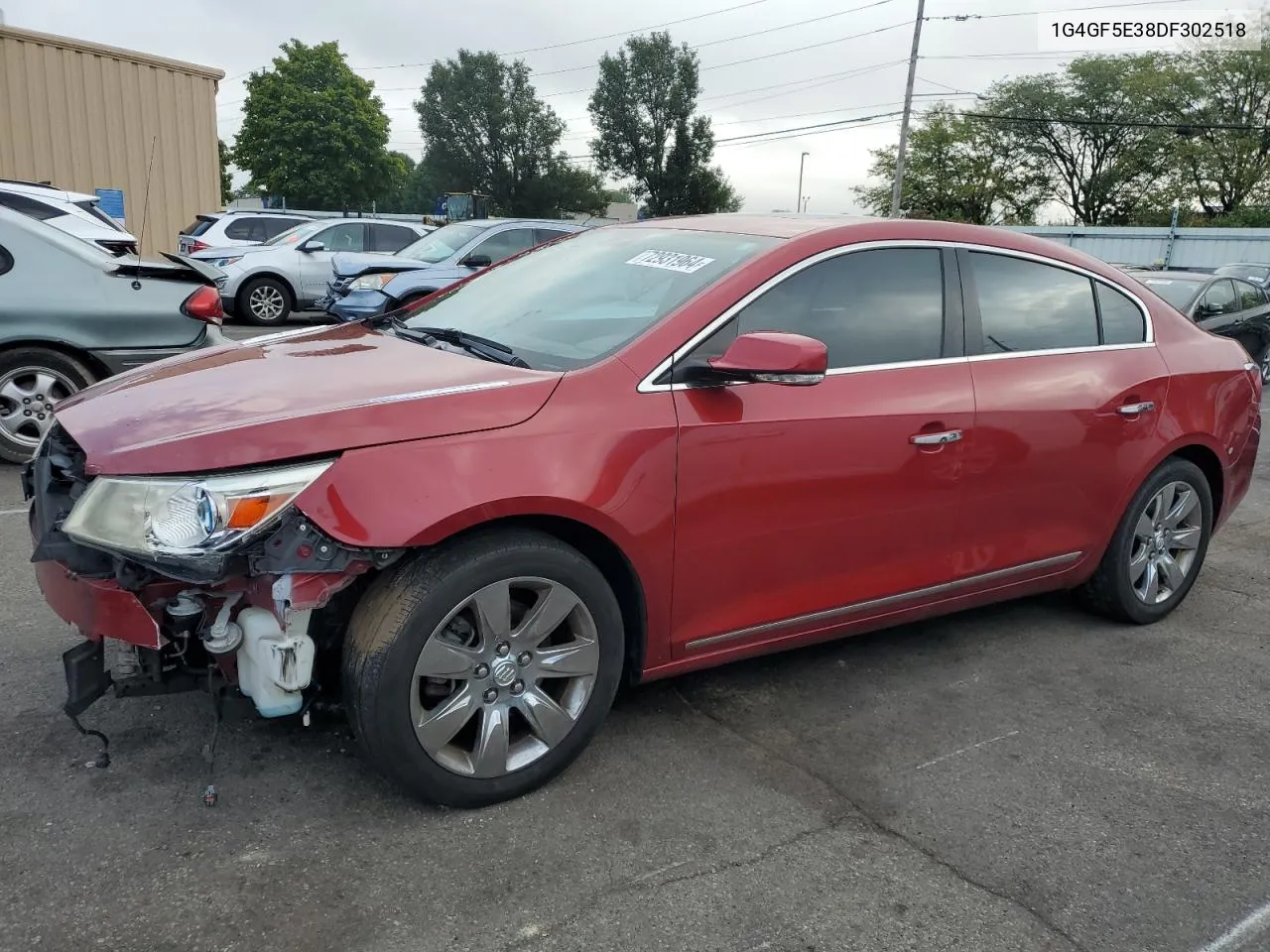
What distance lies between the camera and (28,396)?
245 inches

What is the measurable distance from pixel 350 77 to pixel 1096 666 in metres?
61.0

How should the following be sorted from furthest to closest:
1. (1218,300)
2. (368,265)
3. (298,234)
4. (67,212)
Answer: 1. (298,234)
2. (1218,300)
3. (368,265)
4. (67,212)

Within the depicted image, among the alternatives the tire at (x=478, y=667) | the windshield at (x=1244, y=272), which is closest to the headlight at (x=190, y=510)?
the tire at (x=478, y=667)

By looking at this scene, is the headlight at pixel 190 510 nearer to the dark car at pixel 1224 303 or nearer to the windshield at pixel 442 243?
the windshield at pixel 442 243

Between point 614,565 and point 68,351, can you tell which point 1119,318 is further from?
point 68,351

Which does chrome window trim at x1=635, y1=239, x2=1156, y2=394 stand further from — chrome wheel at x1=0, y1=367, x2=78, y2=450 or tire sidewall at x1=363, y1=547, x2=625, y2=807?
chrome wheel at x1=0, y1=367, x2=78, y2=450

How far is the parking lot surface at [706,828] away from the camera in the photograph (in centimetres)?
244

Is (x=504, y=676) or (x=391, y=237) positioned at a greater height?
(x=391, y=237)

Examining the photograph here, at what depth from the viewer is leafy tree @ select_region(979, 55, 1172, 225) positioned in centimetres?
5238

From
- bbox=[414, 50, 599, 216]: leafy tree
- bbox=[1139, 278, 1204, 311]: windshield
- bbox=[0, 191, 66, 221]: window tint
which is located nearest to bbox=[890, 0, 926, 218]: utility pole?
bbox=[1139, 278, 1204, 311]: windshield

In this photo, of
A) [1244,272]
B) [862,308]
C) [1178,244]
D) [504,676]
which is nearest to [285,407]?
[504,676]

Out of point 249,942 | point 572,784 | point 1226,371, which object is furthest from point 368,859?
point 1226,371

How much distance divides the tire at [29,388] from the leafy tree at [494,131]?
72.8 meters

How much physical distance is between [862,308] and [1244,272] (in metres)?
13.8
